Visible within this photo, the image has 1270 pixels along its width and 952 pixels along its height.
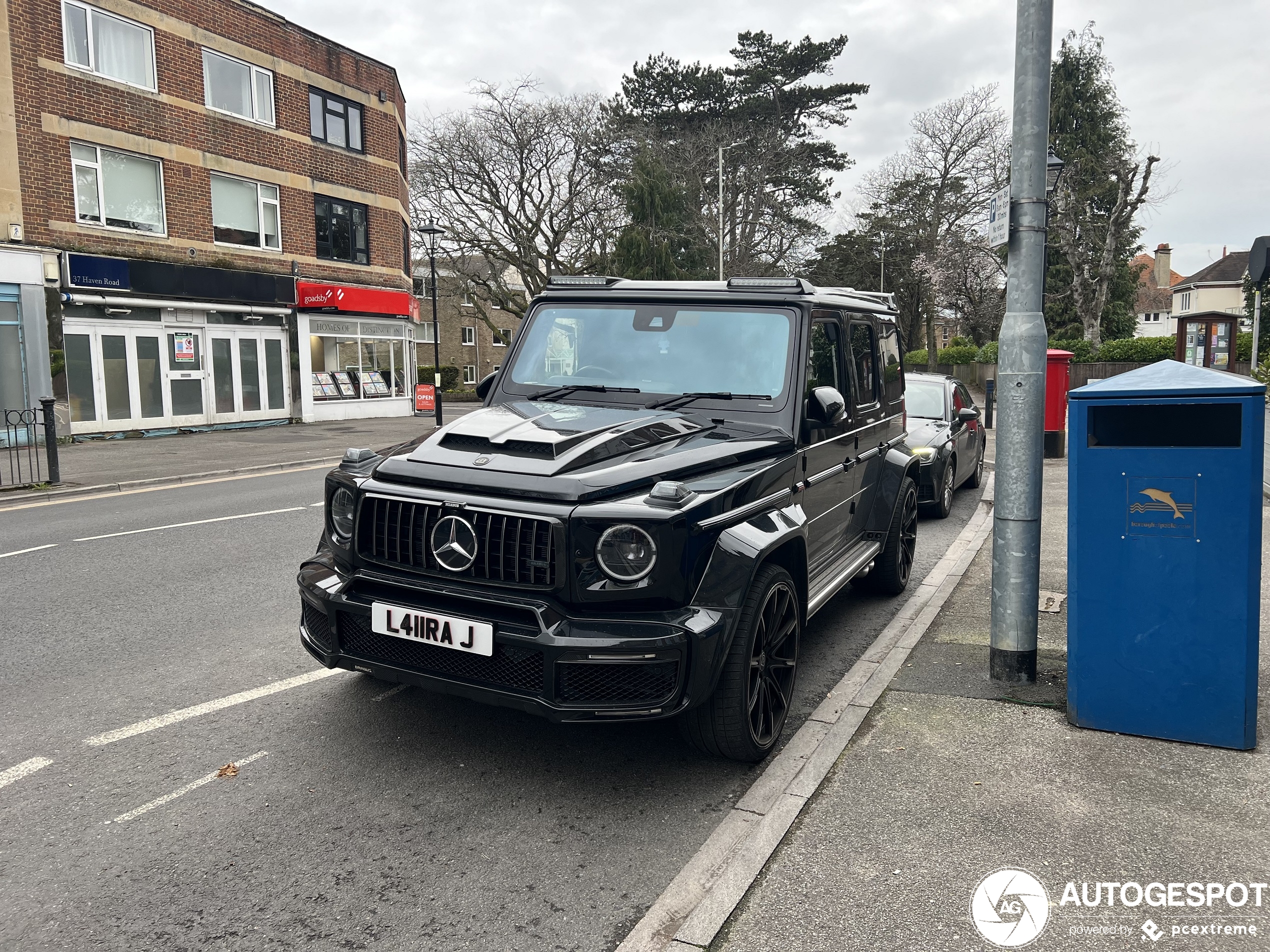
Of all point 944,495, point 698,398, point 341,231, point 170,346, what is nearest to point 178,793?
point 698,398

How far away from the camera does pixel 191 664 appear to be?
5.04 m

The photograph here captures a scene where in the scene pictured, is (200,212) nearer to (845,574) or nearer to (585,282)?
(585,282)

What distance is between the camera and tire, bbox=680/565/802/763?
3.46 metres

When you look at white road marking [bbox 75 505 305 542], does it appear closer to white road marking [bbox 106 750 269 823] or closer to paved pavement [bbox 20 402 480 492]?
paved pavement [bbox 20 402 480 492]

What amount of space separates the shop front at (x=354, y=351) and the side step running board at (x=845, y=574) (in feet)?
73.5

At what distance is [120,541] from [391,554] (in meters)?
6.25

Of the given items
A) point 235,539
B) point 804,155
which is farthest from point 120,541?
point 804,155

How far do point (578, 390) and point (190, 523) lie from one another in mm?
6542

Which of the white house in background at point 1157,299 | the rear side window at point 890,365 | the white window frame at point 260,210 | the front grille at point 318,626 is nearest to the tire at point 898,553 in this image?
the rear side window at point 890,365

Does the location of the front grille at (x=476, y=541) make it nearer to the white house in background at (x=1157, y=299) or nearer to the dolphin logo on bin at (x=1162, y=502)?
the dolphin logo on bin at (x=1162, y=502)

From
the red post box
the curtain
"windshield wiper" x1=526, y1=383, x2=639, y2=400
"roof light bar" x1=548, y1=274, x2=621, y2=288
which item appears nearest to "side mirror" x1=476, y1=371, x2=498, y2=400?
"windshield wiper" x1=526, y1=383, x2=639, y2=400

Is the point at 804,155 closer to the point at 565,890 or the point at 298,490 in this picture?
the point at 298,490

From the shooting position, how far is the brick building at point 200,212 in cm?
1883

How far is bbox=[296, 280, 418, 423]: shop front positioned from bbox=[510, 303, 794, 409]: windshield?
874 inches
